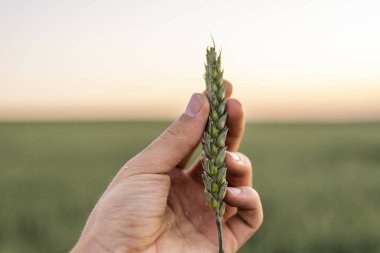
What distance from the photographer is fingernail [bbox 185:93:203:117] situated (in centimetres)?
182

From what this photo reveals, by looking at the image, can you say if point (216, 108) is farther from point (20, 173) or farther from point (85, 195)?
point (20, 173)

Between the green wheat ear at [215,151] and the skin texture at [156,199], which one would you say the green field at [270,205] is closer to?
the skin texture at [156,199]

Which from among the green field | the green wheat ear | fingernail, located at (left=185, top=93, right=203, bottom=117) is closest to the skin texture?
fingernail, located at (left=185, top=93, right=203, bottom=117)

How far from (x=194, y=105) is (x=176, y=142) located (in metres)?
0.16

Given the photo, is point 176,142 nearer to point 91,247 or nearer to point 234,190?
point 234,190

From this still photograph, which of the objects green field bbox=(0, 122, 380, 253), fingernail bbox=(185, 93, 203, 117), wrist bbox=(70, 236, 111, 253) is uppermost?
fingernail bbox=(185, 93, 203, 117)

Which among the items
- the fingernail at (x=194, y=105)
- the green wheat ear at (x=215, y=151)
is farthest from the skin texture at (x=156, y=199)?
the green wheat ear at (x=215, y=151)

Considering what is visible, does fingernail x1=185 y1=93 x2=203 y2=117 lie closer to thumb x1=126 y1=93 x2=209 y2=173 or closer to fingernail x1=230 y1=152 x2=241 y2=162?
thumb x1=126 y1=93 x2=209 y2=173

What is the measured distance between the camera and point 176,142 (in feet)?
6.26

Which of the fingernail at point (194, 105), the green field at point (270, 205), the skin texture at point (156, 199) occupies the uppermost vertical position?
the fingernail at point (194, 105)

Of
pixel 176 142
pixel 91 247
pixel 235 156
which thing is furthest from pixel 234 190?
pixel 91 247

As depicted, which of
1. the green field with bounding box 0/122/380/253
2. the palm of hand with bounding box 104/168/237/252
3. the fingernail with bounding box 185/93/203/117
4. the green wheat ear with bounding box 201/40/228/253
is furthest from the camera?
the green field with bounding box 0/122/380/253

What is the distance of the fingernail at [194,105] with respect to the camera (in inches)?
71.6

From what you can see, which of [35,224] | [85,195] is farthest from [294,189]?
[35,224]
